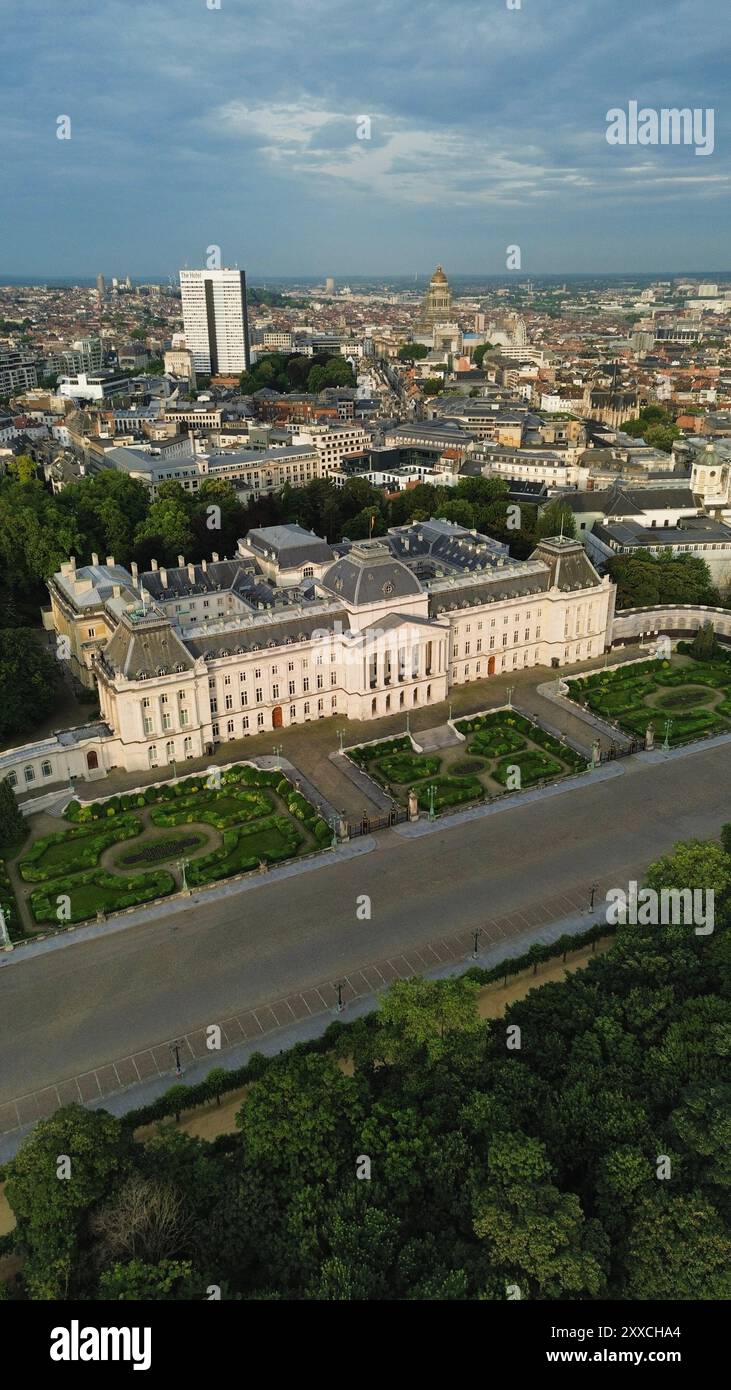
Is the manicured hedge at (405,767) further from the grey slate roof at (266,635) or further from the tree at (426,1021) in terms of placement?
the tree at (426,1021)

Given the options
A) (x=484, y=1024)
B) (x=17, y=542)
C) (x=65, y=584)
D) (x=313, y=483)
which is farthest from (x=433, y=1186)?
(x=313, y=483)

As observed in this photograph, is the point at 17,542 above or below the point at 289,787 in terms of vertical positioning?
above

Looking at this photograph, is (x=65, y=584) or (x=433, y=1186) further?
(x=65, y=584)

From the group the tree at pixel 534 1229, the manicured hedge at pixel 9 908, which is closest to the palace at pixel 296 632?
the manicured hedge at pixel 9 908

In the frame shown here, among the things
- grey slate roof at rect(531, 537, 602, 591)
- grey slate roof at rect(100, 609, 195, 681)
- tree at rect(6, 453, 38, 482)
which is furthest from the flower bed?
tree at rect(6, 453, 38, 482)

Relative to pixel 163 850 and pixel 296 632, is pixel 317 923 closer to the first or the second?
pixel 163 850

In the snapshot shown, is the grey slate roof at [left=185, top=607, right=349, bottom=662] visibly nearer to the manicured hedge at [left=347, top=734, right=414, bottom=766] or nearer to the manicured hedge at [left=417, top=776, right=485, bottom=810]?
the manicured hedge at [left=347, top=734, right=414, bottom=766]

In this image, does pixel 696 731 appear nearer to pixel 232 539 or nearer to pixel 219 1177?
pixel 219 1177
